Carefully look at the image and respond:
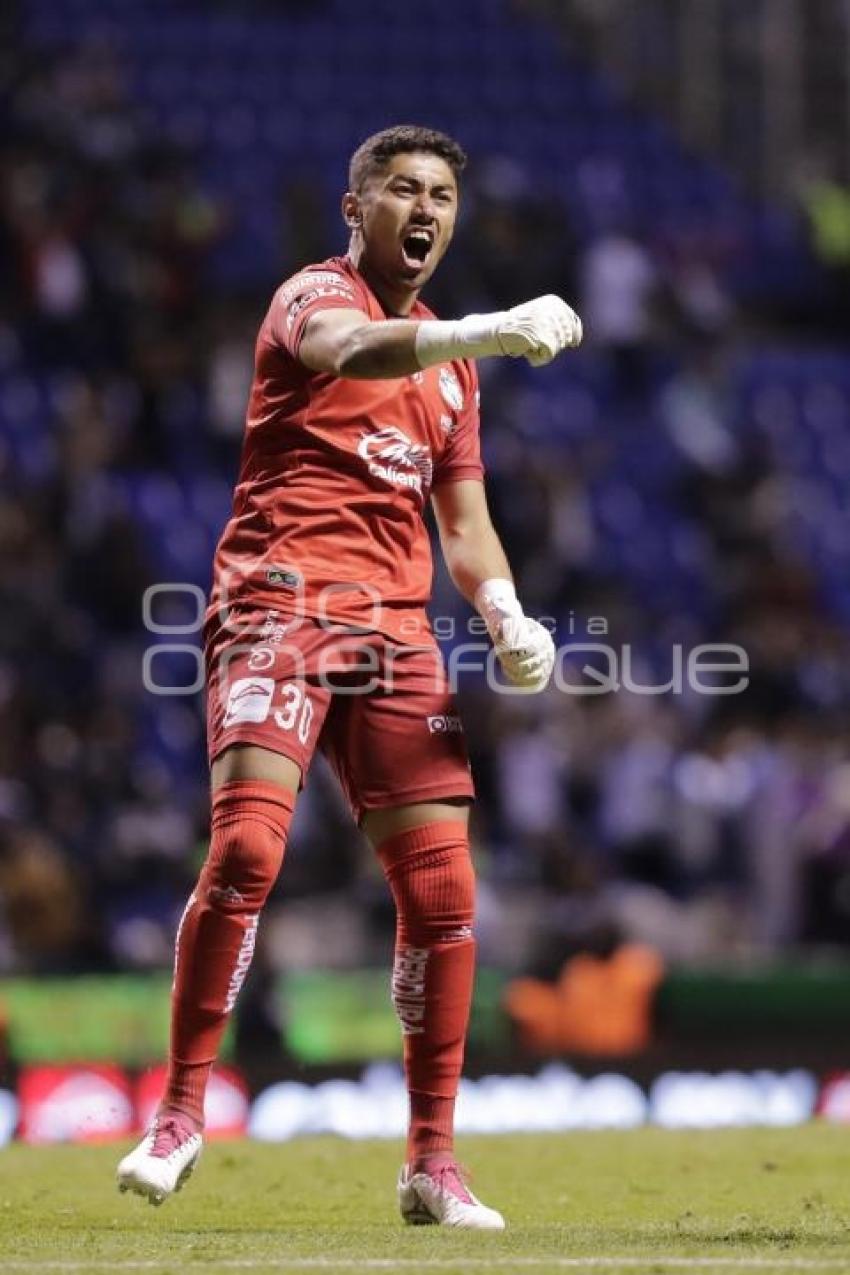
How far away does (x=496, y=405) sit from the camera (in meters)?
16.2

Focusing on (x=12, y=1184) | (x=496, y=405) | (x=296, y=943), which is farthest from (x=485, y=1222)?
(x=496, y=405)

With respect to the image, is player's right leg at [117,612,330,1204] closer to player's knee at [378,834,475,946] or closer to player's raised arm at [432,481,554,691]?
player's knee at [378,834,475,946]

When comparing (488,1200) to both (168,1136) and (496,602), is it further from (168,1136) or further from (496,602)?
(496,602)

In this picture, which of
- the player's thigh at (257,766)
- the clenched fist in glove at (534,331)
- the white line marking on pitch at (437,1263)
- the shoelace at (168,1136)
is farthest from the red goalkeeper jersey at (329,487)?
the white line marking on pitch at (437,1263)

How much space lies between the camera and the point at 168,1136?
5.80m

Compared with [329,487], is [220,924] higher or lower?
lower

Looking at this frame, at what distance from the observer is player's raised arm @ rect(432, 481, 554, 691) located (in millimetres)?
6246

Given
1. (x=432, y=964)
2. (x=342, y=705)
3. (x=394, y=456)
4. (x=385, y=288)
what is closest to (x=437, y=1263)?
(x=432, y=964)

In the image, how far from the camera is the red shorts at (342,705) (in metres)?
6.02

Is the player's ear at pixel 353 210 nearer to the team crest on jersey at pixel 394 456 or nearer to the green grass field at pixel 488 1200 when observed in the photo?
the team crest on jersey at pixel 394 456

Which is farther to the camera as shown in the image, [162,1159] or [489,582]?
[489,582]

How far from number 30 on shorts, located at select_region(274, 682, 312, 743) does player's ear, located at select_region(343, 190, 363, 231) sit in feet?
4.04

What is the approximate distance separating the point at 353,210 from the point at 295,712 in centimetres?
133

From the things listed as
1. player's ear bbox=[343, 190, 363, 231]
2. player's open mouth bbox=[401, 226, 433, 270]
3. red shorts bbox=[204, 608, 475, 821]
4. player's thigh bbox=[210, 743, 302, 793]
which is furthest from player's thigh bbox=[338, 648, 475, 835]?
player's ear bbox=[343, 190, 363, 231]
